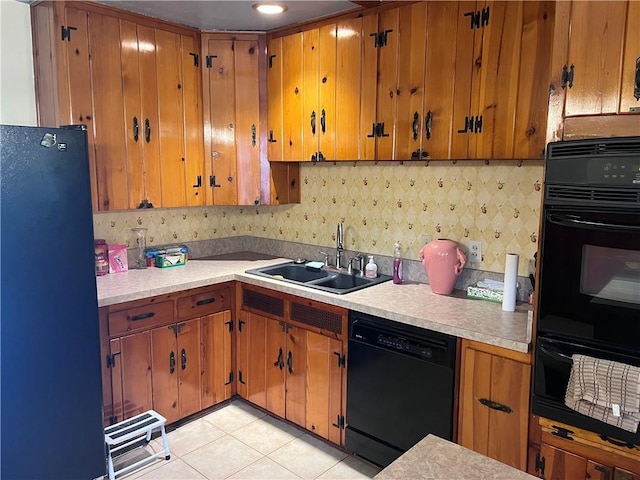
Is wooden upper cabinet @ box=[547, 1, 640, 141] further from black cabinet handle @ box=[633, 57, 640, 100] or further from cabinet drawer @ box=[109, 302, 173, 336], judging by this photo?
cabinet drawer @ box=[109, 302, 173, 336]

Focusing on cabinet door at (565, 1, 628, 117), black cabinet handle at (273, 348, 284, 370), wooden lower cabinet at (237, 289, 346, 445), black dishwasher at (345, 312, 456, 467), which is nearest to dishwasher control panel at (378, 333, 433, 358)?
black dishwasher at (345, 312, 456, 467)

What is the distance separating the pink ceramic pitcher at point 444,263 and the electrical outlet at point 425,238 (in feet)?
0.60

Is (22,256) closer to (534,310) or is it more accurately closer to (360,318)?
(360,318)

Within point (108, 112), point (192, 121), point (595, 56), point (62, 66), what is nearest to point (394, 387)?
point (595, 56)

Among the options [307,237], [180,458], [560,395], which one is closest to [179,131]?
[307,237]

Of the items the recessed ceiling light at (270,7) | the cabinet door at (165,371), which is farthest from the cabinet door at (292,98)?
the cabinet door at (165,371)

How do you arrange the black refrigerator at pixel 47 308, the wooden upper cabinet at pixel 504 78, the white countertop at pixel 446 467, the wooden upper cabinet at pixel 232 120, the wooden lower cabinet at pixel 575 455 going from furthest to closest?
the wooden upper cabinet at pixel 232 120, the wooden upper cabinet at pixel 504 78, the black refrigerator at pixel 47 308, the wooden lower cabinet at pixel 575 455, the white countertop at pixel 446 467

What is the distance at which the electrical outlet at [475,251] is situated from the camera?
265cm

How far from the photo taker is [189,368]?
3.01 m

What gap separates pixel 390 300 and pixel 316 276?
83cm

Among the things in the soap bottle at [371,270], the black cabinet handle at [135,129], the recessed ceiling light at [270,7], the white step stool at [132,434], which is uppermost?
the recessed ceiling light at [270,7]

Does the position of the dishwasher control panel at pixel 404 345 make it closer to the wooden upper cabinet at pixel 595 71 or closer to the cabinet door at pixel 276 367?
the cabinet door at pixel 276 367

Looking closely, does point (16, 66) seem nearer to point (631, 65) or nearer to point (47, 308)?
point (47, 308)

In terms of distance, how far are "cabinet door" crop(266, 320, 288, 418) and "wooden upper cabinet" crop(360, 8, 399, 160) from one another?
1182 millimetres
